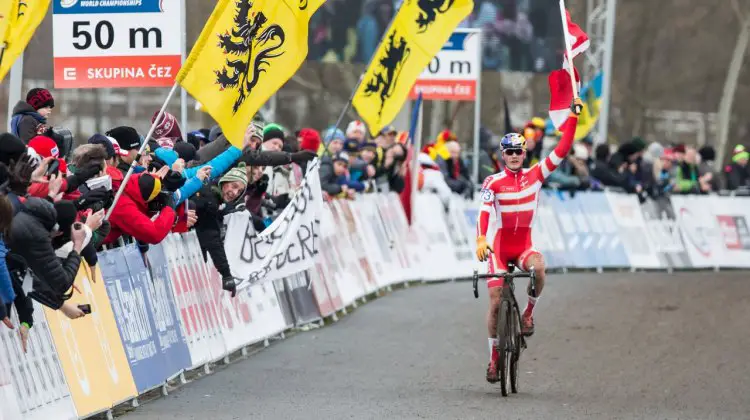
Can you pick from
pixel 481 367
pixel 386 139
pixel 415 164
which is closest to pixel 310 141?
pixel 415 164

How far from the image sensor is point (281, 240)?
54.0 feet

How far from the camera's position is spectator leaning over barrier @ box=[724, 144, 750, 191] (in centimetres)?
3147

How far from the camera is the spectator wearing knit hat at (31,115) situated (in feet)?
40.7

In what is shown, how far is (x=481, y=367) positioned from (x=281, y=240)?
8.35ft

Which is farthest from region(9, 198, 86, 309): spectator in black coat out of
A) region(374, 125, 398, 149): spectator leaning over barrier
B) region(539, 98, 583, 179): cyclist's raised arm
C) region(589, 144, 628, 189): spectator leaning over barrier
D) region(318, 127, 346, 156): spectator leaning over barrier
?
region(589, 144, 628, 189): spectator leaning over barrier

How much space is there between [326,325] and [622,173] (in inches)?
463

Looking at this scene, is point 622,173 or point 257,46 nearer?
point 257,46

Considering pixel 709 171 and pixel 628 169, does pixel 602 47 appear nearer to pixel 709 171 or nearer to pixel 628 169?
pixel 709 171

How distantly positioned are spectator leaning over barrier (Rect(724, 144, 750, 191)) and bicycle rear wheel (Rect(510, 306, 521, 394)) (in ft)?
61.6

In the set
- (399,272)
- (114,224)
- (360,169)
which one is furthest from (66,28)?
(399,272)

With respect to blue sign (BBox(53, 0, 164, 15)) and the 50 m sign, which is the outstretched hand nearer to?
the 50 m sign

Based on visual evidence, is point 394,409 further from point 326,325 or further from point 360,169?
point 360,169

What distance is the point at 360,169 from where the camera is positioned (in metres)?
21.8

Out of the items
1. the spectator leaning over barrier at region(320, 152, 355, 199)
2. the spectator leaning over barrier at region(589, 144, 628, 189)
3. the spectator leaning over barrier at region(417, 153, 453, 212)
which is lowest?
the spectator leaning over barrier at region(589, 144, 628, 189)
